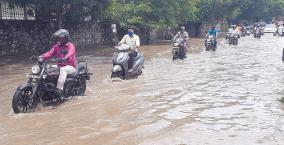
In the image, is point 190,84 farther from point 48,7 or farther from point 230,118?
point 48,7

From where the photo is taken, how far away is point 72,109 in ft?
29.7

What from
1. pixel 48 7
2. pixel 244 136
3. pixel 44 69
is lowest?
pixel 244 136

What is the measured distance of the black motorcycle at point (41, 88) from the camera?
27.9 ft

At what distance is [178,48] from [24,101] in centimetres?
1144

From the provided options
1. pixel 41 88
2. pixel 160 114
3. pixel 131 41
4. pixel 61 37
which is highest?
pixel 61 37

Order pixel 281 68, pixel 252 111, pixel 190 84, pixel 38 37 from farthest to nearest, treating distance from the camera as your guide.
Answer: pixel 38 37 → pixel 281 68 → pixel 190 84 → pixel 252 111

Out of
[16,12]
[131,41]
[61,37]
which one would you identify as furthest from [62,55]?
[16,12]

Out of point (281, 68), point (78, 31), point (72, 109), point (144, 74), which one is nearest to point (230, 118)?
point (72, 109)

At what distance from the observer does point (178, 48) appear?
63.3ft

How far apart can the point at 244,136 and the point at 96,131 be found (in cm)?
228

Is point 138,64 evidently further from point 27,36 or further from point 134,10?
point 134,10

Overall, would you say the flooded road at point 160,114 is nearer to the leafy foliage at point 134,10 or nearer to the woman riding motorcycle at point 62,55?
the woman riding motorcycle at point 62,55

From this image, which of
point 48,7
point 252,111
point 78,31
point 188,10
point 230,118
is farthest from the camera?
point 188,10

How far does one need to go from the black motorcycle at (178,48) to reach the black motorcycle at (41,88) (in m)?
9.69
